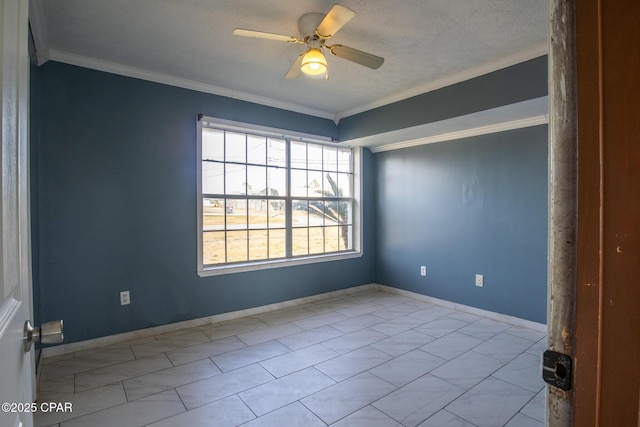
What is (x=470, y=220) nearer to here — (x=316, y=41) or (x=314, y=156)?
(x=314, y=156)

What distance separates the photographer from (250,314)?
12.4 ft

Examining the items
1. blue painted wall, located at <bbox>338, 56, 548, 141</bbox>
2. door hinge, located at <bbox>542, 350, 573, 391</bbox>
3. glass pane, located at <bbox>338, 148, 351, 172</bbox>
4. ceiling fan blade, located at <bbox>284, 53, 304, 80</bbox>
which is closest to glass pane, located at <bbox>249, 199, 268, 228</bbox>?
glass pane, located at <bbox>338, 148, 351, 172</bbox>

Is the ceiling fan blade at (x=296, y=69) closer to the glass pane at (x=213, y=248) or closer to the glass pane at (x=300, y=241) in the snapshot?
the glass pane at (x=213, y=248)

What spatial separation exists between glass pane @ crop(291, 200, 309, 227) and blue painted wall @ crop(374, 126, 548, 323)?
1223 mm

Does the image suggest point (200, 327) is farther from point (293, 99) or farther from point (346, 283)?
point (293, 99)

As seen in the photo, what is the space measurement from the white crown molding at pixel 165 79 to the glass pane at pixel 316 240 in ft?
5.22

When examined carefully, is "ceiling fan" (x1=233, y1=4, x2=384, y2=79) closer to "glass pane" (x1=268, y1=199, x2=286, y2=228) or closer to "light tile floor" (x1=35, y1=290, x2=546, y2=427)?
"glass pane" (x1=268, y1=199, x2=286, y2=228)

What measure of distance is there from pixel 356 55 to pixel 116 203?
2496 mm

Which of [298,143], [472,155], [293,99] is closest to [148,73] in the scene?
[293,99]

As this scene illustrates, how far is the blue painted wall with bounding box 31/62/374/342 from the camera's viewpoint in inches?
106

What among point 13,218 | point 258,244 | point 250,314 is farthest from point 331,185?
point 13,218

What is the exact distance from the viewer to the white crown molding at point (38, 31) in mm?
2078

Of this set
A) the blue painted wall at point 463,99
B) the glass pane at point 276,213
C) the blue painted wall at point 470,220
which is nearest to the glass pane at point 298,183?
the glass pane at point 276,213

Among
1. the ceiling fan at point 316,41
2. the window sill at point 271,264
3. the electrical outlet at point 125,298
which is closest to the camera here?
the ceiling fan at point 316,41
